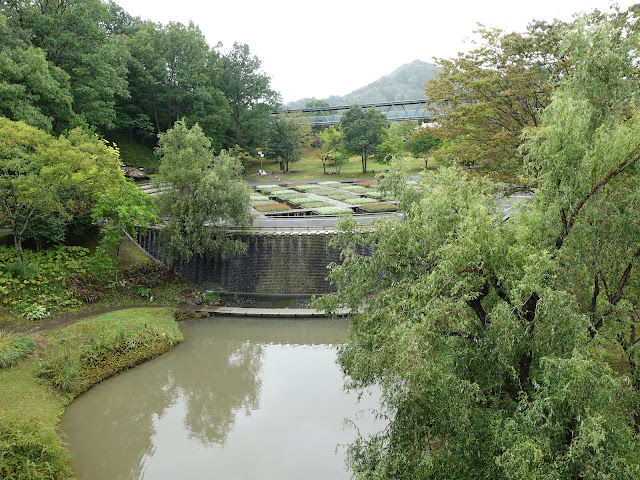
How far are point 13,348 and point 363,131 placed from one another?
1730 inches

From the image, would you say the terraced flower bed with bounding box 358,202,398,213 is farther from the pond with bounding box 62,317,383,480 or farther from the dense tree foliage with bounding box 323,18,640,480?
the dense tree foliage with bounding box 323,18,640,480

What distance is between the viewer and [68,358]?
1700cm

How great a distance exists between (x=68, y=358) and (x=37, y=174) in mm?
9923

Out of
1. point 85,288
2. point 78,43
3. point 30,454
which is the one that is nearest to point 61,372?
point 30,454

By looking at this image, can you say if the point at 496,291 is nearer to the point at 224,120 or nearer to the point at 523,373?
the point at 523,373

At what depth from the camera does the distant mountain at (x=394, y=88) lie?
154 metres

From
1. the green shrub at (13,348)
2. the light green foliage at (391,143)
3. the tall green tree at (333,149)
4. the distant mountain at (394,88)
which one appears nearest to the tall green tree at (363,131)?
the light green foliage at (391,143)

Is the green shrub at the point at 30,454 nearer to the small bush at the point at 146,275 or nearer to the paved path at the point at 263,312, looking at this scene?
the paved path at the point at 263,312

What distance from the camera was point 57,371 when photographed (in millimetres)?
16391

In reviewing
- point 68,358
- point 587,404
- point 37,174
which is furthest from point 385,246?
point 37,174

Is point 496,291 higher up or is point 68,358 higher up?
point 496,291

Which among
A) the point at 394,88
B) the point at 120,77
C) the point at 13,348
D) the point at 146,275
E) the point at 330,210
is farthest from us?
the point at 394,88

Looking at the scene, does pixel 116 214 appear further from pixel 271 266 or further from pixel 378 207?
pixel 378 207

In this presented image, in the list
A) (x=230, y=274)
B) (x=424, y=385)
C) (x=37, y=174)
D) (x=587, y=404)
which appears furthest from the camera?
(x=230, y=274)
